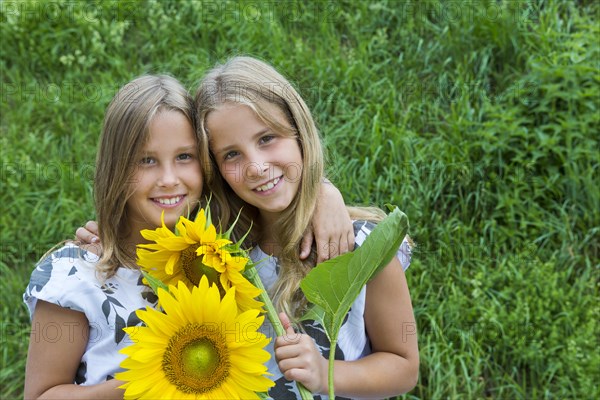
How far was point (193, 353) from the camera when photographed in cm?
130

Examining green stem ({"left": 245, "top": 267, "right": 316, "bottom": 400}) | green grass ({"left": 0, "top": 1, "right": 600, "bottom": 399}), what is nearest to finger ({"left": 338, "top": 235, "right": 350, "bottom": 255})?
green stem ({"left": 245, "top": 267, "right": 316, "bottom": 400})

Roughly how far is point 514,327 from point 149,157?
5.29 feet

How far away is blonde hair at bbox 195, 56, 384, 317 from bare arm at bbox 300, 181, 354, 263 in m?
0.02

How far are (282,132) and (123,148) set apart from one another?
35 centimetres

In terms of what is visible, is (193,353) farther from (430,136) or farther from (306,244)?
(430,136)

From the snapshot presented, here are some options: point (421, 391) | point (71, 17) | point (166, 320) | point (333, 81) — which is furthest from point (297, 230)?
point (71, 17)

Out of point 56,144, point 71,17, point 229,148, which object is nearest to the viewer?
point 229,148

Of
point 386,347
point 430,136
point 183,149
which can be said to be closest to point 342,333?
point 386,347

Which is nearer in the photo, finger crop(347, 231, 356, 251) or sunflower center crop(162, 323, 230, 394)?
sunflower center crop(162, 323, 230, 394)

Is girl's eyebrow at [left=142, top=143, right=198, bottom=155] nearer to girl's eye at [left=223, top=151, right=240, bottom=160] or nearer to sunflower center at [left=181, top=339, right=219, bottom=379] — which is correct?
girl's eye at [left=223, top=151, right=240, bottom=160]

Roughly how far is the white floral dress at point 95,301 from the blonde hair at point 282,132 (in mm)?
275

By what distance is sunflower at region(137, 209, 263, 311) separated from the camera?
4.24ft

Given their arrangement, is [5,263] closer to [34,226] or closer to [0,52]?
[34,226]

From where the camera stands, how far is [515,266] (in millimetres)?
2992
